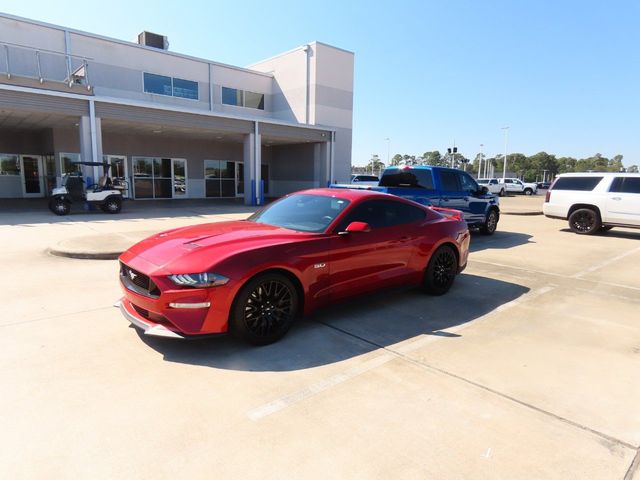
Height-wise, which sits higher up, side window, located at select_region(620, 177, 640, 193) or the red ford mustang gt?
side window, located at select_region(620, 177, 640, 193)

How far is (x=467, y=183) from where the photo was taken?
11.4 m

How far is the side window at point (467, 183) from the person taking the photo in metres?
11.2

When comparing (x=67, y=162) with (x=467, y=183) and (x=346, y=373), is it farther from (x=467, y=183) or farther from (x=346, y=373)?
(x=346, y=373)

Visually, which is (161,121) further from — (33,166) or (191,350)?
(191,350)

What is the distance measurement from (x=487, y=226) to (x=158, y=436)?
37.7 ft

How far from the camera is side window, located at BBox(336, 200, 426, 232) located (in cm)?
504

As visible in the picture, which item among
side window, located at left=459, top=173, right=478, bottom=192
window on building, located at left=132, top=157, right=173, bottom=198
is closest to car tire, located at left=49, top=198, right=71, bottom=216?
window on building, located at left=132, top=157, right=173, bottom=198

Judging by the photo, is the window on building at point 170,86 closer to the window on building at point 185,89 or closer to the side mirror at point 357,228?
the window on building at point 185,89

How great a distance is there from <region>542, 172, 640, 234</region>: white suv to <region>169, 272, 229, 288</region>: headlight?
1304cm

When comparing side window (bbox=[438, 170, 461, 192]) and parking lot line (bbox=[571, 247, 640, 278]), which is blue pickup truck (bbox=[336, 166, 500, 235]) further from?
parking lot line (bbox=[571, 247, 640, 278])

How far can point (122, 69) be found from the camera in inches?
904

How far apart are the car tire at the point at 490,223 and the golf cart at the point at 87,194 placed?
1316cm

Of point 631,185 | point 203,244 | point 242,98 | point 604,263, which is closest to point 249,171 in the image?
point 242,98

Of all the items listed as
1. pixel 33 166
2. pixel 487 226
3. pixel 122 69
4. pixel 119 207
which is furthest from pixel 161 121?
pixel 487 226
